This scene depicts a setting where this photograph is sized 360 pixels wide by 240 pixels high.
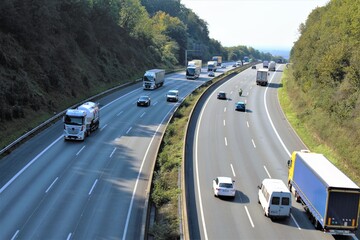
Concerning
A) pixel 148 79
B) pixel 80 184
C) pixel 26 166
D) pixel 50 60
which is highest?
pixel 50 60

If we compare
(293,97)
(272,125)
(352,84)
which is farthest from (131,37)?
(352,84)

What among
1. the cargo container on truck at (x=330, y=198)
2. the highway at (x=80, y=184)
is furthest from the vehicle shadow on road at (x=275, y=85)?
the cargo container on truck at (x=330, y=198)

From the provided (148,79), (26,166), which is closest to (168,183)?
(26,166)

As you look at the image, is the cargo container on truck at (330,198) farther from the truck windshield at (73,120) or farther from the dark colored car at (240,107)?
the dark colored car at (240,107)

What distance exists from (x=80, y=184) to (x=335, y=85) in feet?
106

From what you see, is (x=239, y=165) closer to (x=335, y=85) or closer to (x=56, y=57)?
(x=335, y=85)

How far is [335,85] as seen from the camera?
162ft

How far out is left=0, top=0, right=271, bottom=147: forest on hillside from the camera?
152 ft

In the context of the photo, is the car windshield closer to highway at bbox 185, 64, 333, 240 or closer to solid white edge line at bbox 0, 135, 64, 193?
highway at bbox 185, 64, 333, 240

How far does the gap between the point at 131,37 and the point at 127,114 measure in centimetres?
6110

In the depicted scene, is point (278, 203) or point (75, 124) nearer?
point (278, 203)

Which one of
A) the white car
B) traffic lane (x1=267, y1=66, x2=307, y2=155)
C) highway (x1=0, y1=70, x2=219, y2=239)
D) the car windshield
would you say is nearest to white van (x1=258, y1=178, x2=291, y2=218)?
the white car

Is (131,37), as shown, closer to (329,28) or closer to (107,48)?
(107,48)

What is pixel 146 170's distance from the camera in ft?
117
